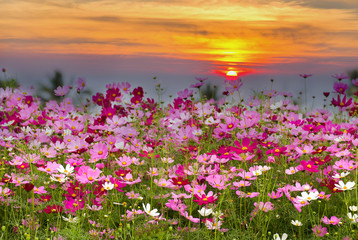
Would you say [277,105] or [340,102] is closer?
[277,105]

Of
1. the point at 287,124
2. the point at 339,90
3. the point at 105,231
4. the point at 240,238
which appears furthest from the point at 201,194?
the point at 339,90

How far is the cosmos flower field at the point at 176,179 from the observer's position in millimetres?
2232

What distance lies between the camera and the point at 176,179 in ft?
7.77

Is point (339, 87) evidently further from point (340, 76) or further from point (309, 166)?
point (309, 166)

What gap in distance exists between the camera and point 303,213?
2471 millimetres

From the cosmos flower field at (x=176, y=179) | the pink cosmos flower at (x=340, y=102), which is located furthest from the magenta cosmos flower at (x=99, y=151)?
the pink cosmos flower at (x=340, y=102)

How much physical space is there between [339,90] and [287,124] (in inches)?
40.7

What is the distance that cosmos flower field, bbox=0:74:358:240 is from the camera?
223cm

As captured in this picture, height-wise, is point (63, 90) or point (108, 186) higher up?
point (63, 90)

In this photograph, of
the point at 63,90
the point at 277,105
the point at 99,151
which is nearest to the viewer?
the point at 99,151

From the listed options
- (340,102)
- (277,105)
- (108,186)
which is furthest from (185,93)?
(108,186)

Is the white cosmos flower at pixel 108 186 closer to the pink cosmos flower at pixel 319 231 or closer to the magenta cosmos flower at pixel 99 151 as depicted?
the magenta cosmos flower at pixel 99 151

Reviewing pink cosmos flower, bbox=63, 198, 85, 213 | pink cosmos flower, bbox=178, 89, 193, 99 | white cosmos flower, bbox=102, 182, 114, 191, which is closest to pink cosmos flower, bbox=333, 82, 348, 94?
pink cosmos flower, bbox=178, 89, 193, 99

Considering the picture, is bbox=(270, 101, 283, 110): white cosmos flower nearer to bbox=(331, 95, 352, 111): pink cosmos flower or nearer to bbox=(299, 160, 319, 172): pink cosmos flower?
bbox=(331, 95, 352, 111): pink cosmos flower
